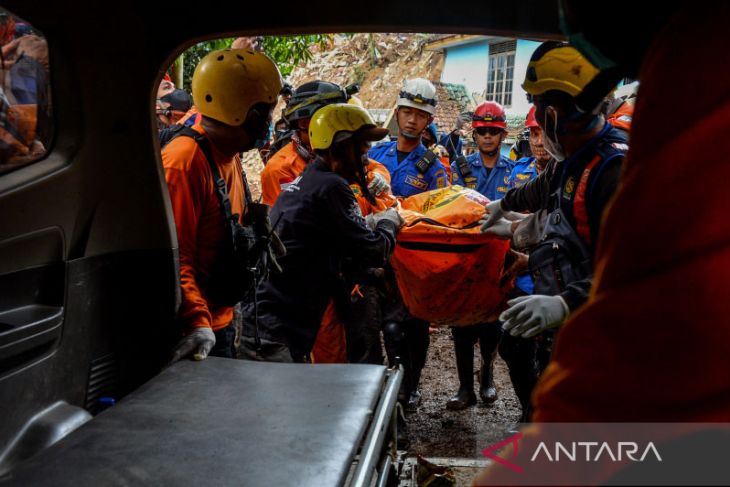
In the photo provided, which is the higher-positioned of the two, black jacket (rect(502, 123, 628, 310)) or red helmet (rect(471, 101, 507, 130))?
black jacket (rect(502, 123, 628, 310))

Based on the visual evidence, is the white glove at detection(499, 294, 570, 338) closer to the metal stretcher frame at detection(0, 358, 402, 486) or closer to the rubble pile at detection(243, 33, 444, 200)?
the metal stretcher frame at detection(0, 358, 402, 486)

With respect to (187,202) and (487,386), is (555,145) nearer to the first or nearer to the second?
(187,202)

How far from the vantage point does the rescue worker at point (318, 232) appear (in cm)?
364

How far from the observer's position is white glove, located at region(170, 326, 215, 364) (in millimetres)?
2506

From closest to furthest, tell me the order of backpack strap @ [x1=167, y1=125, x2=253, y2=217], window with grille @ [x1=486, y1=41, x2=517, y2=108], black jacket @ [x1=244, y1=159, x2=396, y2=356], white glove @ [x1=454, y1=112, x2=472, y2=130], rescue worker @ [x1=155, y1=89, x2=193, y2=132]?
backpack strap @ [x1=167, y1=125, x2=253, y2=217] < black jacket @ [x1=244, y1=159, x2=396, y2=356] < rescue worker @ [x1=155, y1=89, x2=193, y2=132] < white glove @ [x1=454, y1=112, x2=472, y2=130] < window with grille @ [x1=486, y1=41, x2=517, y2=108]

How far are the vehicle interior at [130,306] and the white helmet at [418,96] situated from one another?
3710mm

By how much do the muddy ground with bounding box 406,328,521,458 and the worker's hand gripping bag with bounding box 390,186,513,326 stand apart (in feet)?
2.97

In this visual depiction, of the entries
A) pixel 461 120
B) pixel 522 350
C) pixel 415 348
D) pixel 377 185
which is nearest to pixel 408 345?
pixel 415 348

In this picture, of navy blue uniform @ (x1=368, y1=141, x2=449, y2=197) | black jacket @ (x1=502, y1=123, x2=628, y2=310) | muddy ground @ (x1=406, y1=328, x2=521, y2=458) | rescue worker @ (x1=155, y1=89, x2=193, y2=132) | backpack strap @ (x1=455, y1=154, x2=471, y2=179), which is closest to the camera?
black jacket @ (x1=502, y1=123, x2=628, y2=310)

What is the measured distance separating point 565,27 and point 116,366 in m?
1.96

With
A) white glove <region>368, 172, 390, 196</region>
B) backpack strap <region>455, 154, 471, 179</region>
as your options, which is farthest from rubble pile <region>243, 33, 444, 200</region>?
white glove <region>368, 172, 390, 196</region>

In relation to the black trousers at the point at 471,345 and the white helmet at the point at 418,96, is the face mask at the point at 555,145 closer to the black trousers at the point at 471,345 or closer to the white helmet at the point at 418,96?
the black trousers at the point at 471,345

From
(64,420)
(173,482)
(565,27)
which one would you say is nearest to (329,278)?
(64,420)

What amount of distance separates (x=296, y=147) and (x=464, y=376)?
2.20 metres
